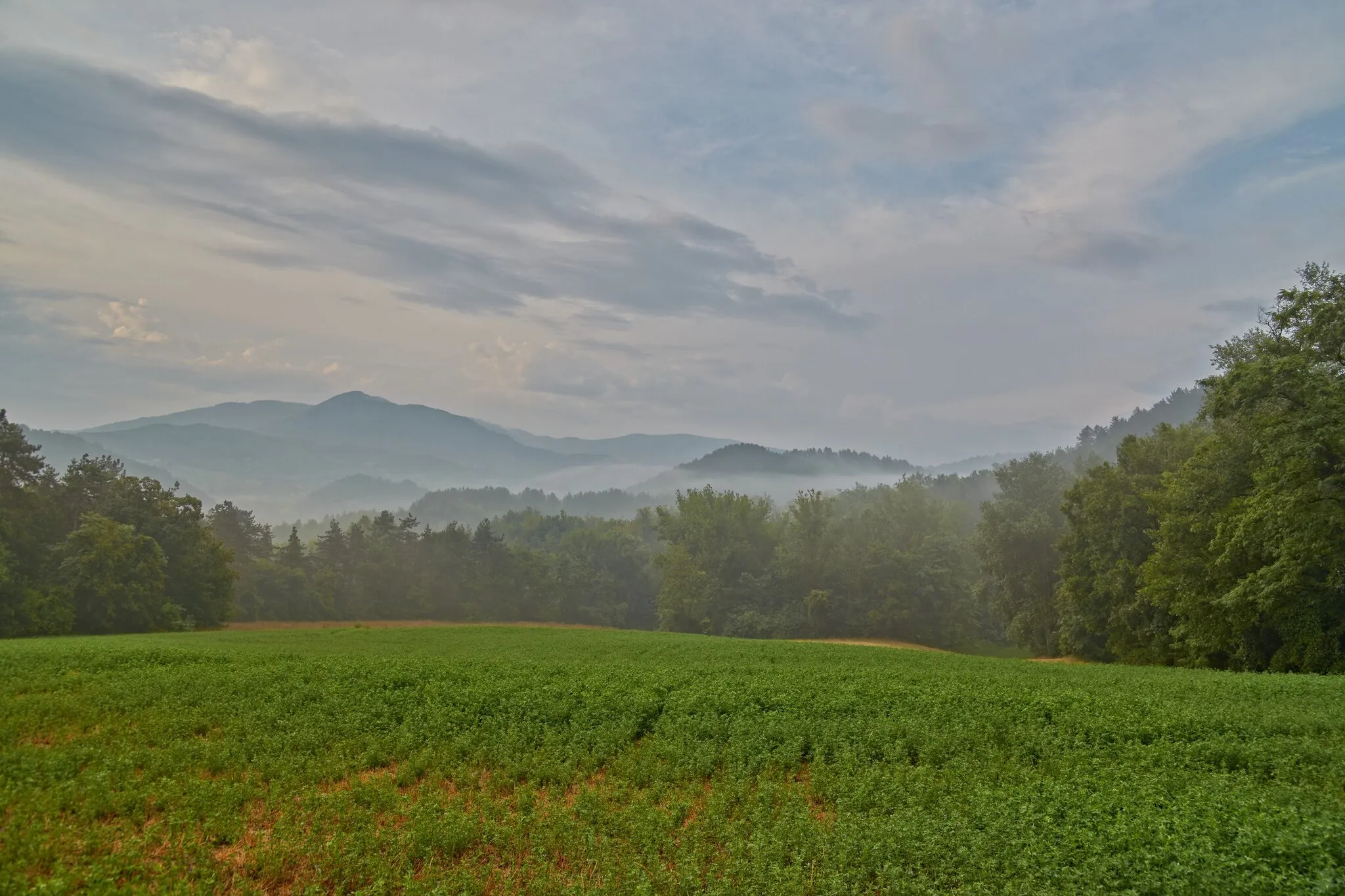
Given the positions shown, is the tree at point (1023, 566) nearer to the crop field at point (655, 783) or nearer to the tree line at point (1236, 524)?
the tree line at point (1236, 524)

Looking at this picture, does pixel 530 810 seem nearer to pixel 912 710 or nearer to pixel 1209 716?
pixel 912 710

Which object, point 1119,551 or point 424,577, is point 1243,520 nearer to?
point 1119,551

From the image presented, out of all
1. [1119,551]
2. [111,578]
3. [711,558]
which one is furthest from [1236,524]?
[111,578]

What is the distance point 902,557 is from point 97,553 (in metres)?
63.5

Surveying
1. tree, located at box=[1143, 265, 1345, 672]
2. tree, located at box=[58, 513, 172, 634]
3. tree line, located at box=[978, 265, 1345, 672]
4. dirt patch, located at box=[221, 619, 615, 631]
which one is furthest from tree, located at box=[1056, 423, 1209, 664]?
tree, located at box=[58, 513, 172, 634]

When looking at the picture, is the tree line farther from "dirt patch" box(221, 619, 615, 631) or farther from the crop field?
"dirt patch" box(221, 619, 615, 631)

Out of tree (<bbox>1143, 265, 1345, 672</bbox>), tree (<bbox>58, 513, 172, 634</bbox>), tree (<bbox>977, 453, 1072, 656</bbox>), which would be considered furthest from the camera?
tree (<bbox>977, 453, 1072, 656</bbox>)

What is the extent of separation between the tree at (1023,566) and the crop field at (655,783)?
115 ft

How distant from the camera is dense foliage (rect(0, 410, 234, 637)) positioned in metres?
43.8

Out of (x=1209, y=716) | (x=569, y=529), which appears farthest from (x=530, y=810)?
(x=569, y=529)

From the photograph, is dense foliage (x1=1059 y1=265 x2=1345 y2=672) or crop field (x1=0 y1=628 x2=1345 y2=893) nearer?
crop field (x1=0 y1=628 x2=1345 y2=893)

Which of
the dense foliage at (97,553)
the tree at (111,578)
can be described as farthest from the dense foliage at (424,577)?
the tree at (111,578)

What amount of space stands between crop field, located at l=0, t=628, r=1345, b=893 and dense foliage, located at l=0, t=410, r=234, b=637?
114 feet

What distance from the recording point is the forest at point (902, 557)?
24.5 meters
